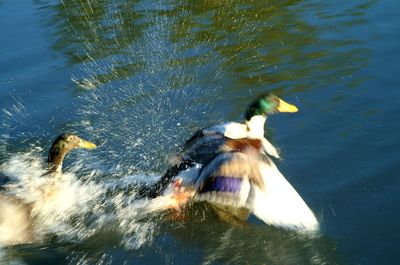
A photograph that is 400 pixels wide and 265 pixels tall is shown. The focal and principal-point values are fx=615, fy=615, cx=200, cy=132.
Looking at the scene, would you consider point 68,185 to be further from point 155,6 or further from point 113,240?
point 155,6

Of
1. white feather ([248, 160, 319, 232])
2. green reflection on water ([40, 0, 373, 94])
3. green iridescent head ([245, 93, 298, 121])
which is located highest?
green reflection on water ([40, 0, 373, 94])

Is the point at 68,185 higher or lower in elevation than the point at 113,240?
higher

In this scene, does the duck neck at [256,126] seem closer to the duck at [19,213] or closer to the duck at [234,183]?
the duck at [234,183]

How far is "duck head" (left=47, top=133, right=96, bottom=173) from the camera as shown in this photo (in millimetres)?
5883

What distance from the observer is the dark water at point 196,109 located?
195 inches

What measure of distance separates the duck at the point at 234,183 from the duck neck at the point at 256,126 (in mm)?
172

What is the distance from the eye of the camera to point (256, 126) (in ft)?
19.0

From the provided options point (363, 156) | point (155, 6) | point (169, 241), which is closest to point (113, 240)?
point (169, 241)

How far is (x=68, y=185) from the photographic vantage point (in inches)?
235

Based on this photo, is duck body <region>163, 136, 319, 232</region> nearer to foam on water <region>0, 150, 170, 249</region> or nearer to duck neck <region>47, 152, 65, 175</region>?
foam on water <region>0, 150, 170, 249</region>

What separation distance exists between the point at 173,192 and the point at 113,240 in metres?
0.67

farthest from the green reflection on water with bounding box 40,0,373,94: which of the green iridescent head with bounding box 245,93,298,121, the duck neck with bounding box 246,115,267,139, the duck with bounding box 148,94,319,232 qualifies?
the duck with bounding box 148,94,319,232

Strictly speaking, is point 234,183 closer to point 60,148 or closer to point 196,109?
point 60,148

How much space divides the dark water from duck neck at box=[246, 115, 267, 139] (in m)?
0.35
